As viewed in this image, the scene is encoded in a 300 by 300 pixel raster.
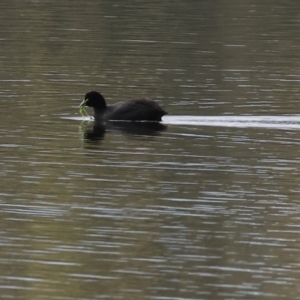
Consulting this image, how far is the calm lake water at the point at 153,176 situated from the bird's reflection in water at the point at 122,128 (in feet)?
0.24

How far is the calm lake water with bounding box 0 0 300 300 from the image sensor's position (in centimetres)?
1513

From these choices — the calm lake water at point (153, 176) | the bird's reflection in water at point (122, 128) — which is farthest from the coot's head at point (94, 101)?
the bird's reflection in water at point (122, 128)

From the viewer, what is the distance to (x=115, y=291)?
1433 cm

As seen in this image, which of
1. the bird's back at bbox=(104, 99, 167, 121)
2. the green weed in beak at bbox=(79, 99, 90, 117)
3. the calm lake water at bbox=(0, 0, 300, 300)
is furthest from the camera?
the green weed in beak at bbox=(79, 99, 90, 117)

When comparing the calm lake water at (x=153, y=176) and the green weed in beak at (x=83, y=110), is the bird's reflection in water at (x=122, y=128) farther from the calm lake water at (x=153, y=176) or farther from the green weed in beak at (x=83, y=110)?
the green weed in beak at (x=83, y=110)

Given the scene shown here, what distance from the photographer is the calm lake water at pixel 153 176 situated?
15133 millimetres

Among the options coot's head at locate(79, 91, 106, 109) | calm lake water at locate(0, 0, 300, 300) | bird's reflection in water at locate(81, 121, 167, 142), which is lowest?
bird's reflection in water at locate(81, 121, 167, 142)

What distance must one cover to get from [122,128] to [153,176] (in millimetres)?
5720

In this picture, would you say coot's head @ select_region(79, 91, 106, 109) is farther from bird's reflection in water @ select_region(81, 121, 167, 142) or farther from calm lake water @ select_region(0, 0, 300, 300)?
bird's reflection in water @ select_region(81, 121, 167, 142)

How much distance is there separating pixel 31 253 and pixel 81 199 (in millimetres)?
3244

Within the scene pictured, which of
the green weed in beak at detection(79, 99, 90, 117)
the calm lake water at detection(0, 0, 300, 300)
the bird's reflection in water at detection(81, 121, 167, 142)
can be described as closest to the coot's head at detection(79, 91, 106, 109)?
the green weed in beak at detection(79, 99, 90, 117)

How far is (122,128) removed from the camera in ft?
87.0

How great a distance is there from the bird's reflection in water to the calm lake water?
74 mm

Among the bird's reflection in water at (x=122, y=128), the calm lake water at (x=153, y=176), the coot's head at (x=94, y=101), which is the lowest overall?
the bird's reflection in water at (x=122, y=128)
